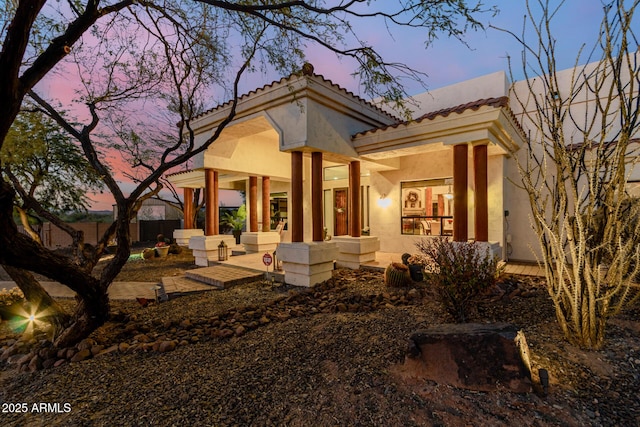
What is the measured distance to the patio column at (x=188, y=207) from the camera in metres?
14.9

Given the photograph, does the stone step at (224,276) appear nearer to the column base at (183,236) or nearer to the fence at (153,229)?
the column base at (183,236)

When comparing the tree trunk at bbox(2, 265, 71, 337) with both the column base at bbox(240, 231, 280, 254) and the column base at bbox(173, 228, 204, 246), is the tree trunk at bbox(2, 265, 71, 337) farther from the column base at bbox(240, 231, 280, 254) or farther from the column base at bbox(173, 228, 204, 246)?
the column base at bbox(173, 228, 204, 246)

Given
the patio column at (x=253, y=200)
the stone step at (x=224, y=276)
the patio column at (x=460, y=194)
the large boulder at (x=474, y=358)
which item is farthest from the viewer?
the patio column at (x=253, y=200)

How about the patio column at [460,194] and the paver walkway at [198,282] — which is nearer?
the patio column at [460,194]

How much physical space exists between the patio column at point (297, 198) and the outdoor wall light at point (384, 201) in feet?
13.4

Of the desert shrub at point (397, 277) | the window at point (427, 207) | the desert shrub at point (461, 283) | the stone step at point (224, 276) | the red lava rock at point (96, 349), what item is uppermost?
the window at point (427, 207)

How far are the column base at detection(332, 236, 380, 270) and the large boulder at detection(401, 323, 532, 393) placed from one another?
5.11 metres

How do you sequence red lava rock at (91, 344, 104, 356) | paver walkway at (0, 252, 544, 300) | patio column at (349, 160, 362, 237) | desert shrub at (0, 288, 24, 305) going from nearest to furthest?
red lava rock at (91, 344, 104, 356)
desert shrub at (0, 288, 24, 305)
paver walkway at (0, 252, 544, 300)
patio column at (349, 160, 362, 237)

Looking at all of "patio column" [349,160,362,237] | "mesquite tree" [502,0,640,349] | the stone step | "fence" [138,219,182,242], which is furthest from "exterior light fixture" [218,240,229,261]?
"fence" [138,219,182,242]

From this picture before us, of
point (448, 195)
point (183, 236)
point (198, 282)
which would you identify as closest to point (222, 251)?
point (198, 282)

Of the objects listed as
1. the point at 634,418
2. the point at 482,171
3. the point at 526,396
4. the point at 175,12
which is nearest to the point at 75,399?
the point at 526,396

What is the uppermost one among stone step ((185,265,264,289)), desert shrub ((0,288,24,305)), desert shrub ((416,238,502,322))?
desert shrub ((416,238,502,322))

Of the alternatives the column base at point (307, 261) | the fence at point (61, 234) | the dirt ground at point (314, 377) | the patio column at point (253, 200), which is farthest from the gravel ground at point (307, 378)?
the fence at point (61, 234)

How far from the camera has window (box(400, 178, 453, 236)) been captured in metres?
8.67
